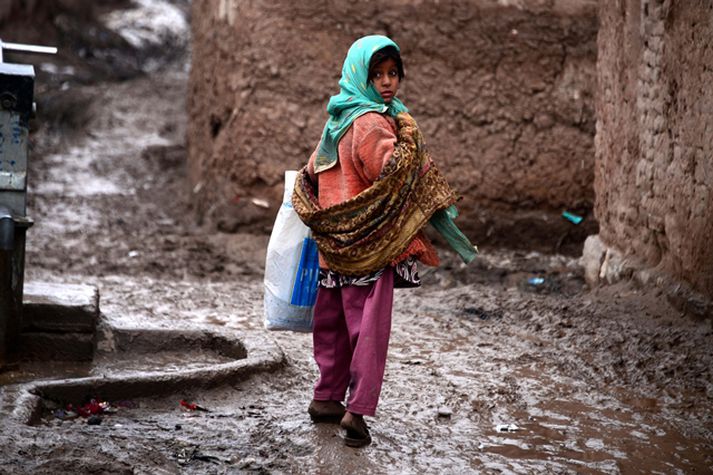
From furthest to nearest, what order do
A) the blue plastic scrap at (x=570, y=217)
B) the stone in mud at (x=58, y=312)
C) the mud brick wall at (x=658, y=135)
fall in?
the blue plastic scrap at (x=570, y=217), the mud brick wall at (x=658, y=135), the stone in mud at (x=58, y=312)

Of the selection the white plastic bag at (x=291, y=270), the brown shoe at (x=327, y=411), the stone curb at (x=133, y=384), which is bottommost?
the stone curb at (x=133, y=384)

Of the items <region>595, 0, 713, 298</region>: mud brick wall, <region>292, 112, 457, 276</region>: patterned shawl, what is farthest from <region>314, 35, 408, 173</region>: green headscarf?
<region>595, 0, 713, 298</region>: mud brick wall

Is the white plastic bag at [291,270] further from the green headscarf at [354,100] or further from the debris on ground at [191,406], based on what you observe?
the debris on ground at [191,406]

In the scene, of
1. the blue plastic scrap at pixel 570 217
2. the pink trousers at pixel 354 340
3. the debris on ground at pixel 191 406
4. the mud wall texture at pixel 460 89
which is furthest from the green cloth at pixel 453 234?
the blue plastic scrap at pixel 570 217

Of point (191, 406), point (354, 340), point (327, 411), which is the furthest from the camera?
point (191, 406)

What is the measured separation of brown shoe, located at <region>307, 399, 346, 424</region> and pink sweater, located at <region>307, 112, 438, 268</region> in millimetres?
516

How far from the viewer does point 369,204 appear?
3.48m

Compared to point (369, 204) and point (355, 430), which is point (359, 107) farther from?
point (355, 430)

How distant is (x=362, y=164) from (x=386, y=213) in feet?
0.63

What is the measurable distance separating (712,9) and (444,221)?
73.3 inches

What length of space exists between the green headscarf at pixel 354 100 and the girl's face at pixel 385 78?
2 centimetres

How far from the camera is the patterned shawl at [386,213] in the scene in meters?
3.47

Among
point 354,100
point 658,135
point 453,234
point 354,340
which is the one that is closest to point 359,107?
point 354,100

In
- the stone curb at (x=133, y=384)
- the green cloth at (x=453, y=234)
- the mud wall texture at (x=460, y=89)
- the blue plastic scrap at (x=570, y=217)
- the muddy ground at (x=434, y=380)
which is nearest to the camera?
the muddy ground at (x=434, y=380)
